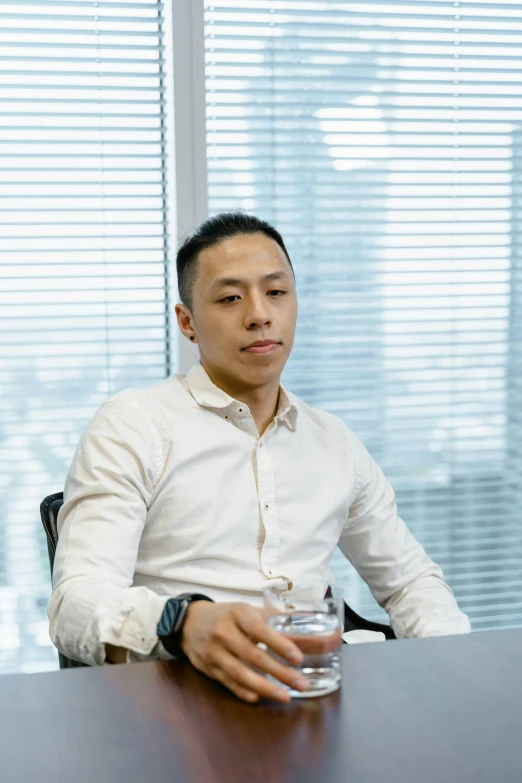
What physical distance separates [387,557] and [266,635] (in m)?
1.02

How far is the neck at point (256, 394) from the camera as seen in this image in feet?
6.26

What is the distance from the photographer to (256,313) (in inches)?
71.7

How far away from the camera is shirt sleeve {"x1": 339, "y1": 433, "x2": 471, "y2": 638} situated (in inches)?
74.0

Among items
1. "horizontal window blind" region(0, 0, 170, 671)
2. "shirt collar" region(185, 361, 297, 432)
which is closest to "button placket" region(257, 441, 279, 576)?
"shirt collar" region(185, 361, 297, 432)

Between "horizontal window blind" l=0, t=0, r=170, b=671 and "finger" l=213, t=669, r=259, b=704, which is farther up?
"horizontal window blind" l=0, t=0, r=170, b=671

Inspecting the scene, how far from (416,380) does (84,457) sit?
140 cm

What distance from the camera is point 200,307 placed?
1911 mm

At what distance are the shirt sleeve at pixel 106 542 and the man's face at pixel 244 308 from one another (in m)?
0.22

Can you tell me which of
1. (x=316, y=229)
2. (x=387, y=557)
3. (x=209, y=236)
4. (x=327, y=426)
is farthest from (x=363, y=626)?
(x=316, y=229)

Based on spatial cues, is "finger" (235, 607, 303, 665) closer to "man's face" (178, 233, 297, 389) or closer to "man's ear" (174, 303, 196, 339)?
"man's face" (178, 233, 297, 389)

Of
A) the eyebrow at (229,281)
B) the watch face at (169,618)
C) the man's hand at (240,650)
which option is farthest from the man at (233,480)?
the man's hand at (240,650)

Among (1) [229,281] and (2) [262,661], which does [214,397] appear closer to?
(1) [229,281]

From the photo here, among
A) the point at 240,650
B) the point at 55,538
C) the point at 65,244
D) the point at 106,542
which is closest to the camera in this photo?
the point at 240,650

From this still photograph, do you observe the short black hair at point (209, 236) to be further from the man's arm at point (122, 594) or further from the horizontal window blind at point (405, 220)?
the horizontal window blind at point (405, 220)
